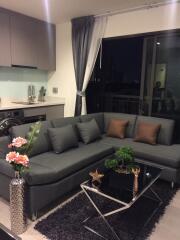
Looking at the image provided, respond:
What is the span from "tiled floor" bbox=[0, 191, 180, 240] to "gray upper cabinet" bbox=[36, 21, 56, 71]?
2886mm

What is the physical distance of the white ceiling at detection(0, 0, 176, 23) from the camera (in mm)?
3312

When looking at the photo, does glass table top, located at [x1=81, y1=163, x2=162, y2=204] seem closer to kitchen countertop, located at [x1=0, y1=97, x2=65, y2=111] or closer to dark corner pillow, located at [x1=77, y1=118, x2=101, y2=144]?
dark corner pillow, located at [x1=77, y1=118, x2=101, y2=144]

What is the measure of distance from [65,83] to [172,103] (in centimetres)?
226

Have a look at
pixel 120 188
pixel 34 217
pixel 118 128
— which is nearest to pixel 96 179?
pixel 120 188

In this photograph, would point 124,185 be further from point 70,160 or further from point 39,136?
point 39,136

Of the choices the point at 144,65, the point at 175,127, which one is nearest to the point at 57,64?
the point at 144,65

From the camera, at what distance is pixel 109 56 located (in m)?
4.64

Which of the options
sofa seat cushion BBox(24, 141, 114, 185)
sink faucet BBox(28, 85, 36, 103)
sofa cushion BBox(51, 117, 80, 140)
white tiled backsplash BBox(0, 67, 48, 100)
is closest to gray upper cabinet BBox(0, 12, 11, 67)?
white tiled backsplash BBox(0, 67, 48, 100)

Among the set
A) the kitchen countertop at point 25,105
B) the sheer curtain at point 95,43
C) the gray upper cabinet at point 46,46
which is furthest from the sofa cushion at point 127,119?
the gray upper cabinet at point 46,46

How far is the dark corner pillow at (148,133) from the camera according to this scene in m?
3.34

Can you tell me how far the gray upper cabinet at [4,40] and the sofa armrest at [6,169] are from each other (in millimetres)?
2026

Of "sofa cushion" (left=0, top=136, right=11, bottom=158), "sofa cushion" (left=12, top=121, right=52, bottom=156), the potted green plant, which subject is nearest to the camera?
the potted green plant

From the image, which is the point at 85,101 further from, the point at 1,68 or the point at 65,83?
the point at 1,68

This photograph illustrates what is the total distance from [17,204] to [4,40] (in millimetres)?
2829
